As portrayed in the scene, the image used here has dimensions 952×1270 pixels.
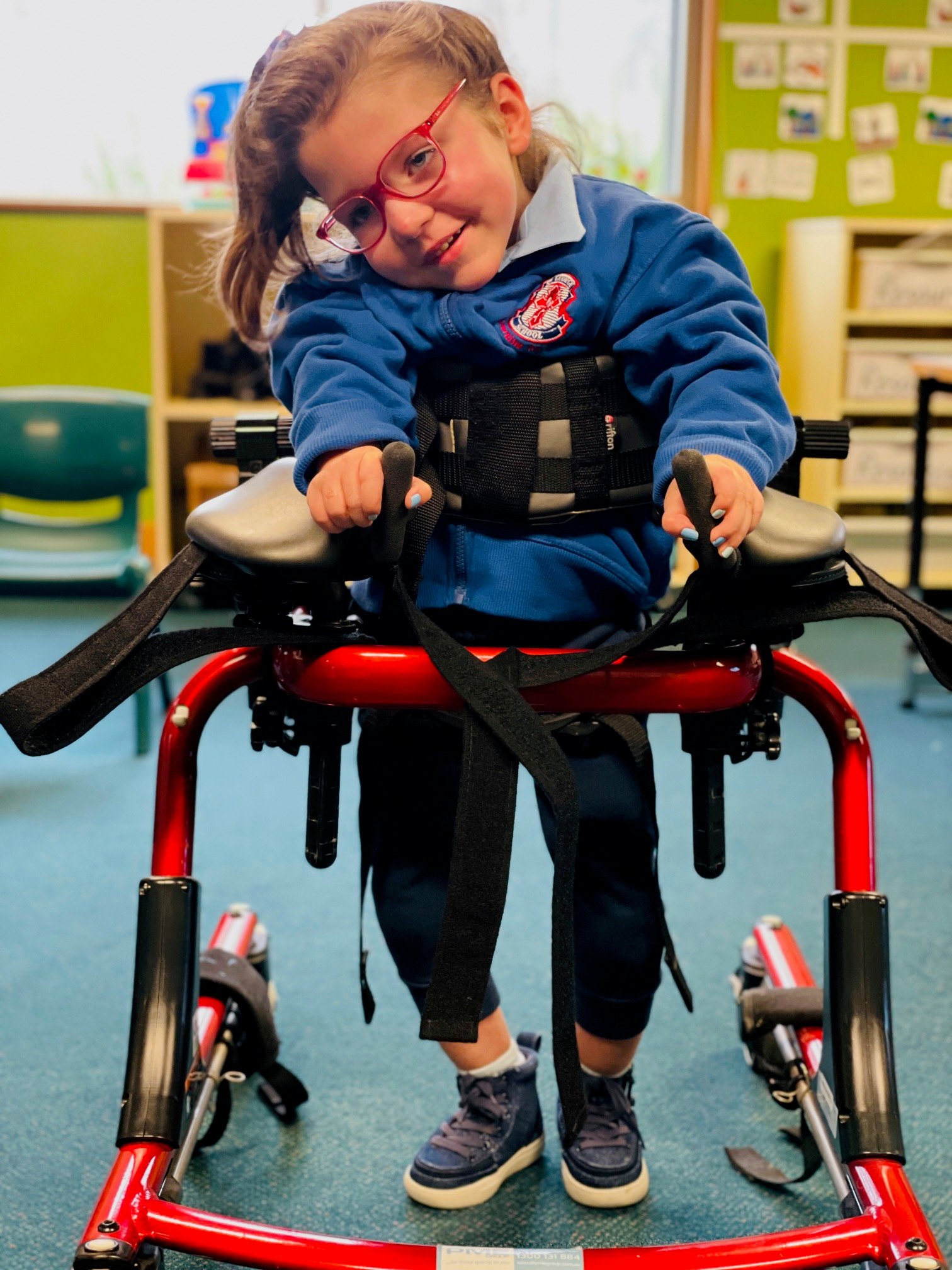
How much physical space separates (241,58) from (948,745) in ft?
9.61

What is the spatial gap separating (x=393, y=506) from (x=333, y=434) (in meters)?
0.09

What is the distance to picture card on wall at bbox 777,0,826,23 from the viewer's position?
12.1 ft

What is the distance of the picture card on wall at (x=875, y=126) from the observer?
3.81 meters

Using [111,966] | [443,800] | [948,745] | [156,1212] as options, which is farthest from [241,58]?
[156,1212]

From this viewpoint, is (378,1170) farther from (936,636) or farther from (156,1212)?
(936,636)

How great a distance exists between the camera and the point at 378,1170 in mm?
1085

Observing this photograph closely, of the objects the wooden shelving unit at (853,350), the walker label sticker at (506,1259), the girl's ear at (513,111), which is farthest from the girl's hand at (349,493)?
the wooden shelving unit at (853,350)

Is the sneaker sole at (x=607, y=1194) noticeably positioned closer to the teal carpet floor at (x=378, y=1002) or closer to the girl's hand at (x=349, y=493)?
the teal carpet floor at (x=378, y=1002)

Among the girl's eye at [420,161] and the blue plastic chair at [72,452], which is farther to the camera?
the blue plastic chair at [72,452]

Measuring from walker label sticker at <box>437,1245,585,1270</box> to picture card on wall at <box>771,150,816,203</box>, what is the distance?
145 inches

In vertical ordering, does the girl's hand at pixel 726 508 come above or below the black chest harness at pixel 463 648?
above

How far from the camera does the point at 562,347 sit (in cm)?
89

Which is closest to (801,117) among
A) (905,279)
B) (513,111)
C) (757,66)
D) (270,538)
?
(757,66)

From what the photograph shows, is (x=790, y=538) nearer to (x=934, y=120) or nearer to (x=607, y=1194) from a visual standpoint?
(x=607, y=1194)
